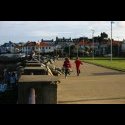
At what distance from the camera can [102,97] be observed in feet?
53.4
